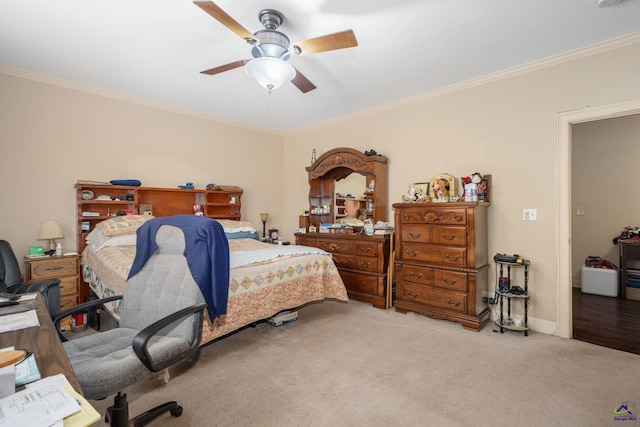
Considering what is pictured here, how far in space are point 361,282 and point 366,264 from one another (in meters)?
0.27

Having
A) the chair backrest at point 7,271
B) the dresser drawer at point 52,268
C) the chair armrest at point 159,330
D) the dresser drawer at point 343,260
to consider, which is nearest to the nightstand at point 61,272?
the dresser drawer at point 52,268

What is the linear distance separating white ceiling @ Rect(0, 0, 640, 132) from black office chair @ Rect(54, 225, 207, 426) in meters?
1.94

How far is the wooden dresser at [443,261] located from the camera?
3314 millimetres

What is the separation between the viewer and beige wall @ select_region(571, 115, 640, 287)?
4664 mm

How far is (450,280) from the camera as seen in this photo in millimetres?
3438

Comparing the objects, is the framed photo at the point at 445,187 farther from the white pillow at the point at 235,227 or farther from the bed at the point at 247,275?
the white pillow at the point at 235,227

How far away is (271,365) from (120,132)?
3.82m

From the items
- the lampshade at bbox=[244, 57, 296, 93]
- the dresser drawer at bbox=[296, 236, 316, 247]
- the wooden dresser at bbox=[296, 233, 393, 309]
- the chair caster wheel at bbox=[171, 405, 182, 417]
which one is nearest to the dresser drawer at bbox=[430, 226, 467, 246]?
the wooden dresser at bbox=[296, 233, 393, 309]

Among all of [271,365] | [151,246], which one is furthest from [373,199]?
[151,246]

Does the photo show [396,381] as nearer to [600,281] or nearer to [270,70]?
[270,70]

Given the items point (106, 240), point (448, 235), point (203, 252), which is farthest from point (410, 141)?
point (106, 240)

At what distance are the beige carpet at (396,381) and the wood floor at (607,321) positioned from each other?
254 mm

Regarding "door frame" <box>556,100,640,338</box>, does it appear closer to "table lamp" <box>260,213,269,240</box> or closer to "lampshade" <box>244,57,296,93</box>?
"lampshade" <box>244,57,296,93</box>

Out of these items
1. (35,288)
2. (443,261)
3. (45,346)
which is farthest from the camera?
(443,261)
